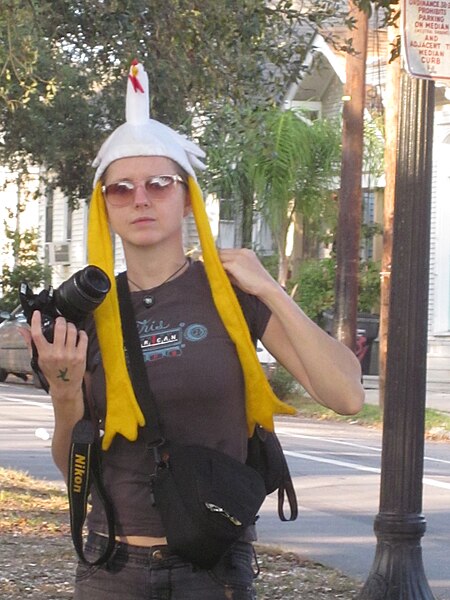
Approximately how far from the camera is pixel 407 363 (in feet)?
20.6

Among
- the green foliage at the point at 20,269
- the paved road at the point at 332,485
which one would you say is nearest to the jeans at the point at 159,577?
the paved road at the point at 332,485

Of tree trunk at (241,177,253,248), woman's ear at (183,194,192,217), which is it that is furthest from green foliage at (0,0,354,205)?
tree trunk at (241,177,253,248)

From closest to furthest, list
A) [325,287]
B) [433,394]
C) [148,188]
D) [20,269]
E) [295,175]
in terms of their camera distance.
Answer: [148,188], [433,394], [295,175], [325,287], [20,269]

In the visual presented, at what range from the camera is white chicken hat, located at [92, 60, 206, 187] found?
11.1 ft

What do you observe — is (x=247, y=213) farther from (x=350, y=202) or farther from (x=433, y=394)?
(x=350, y=202)

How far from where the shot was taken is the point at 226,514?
3127 millimetres

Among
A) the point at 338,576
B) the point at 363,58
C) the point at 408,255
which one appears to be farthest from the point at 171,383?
the point at 363,58

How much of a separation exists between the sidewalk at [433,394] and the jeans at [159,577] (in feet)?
58.3

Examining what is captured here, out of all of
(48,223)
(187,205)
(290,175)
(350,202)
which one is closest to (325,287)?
(290,175)

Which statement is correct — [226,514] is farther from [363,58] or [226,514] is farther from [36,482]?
[363,58]

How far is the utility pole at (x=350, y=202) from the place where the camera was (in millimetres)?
21203

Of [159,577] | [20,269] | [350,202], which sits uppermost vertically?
[350,202]

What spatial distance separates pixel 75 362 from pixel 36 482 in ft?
27.9

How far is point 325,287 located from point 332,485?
17.1m
